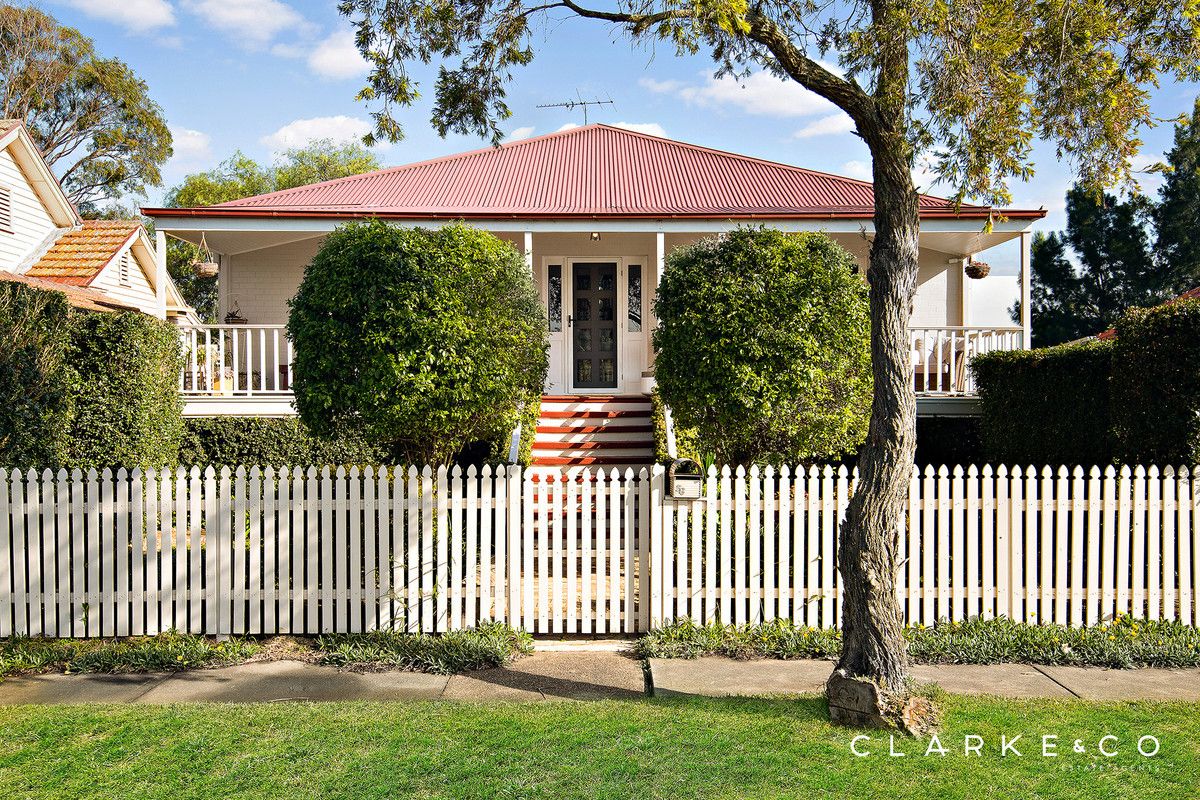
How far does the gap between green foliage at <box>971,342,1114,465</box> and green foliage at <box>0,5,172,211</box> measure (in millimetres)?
35787

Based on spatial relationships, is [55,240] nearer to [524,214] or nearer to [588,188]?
[588,188]

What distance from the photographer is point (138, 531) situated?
662 centimetres

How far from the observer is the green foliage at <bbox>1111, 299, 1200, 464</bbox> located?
21.8 ft

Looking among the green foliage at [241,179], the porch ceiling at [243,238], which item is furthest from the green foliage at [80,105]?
the porch ceiling at [243,238]

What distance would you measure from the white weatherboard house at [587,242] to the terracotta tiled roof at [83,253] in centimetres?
652

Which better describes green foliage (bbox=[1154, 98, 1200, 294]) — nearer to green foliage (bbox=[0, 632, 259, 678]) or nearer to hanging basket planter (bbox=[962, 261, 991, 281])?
hanging basket planter (bbox=[962, 261, 991, 281])

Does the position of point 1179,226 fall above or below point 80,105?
below

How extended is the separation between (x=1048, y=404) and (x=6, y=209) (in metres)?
21.2

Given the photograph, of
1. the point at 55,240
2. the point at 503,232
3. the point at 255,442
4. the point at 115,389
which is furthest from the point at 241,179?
the point at 115,389

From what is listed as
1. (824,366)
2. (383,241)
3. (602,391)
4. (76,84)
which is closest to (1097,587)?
(824,366)

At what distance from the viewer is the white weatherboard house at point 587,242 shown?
12633mm

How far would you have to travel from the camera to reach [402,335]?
708 centimetres

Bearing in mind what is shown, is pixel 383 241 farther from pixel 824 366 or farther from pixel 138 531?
pixel 824 366

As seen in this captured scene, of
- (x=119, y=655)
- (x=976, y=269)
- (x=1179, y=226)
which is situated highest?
(x=1179, y=226)
